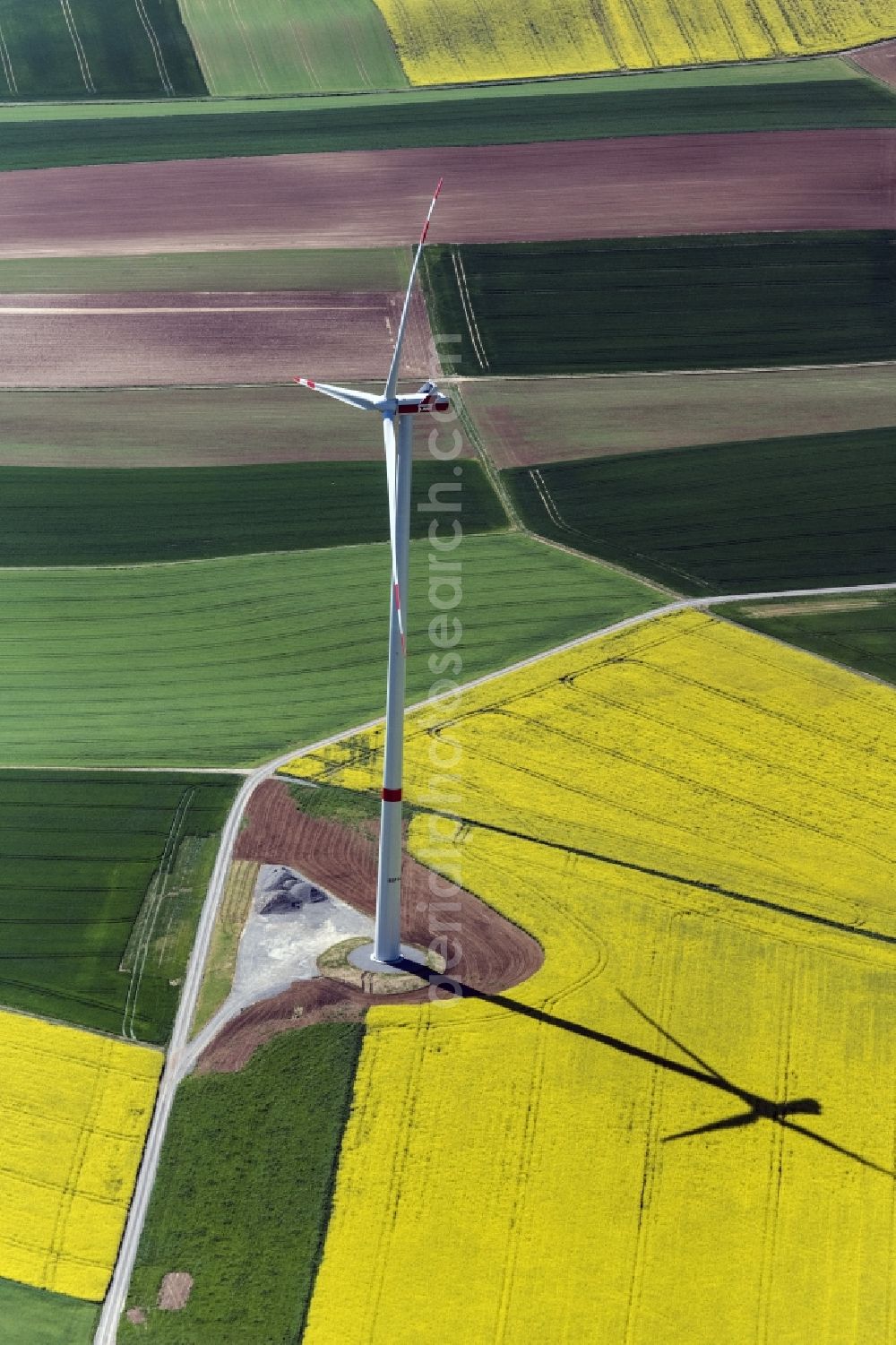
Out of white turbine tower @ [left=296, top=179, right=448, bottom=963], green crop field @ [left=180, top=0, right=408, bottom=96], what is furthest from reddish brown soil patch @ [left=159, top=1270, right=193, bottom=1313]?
green crop field @ [left=180, top=0, right=408, bottom=96]

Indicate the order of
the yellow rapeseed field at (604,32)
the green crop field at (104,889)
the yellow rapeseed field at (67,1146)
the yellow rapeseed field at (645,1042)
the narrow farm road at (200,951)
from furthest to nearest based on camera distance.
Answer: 1. the yellow rapeseed field at (604,32)
2. the green crop field at (104,889)
3. the yellow rapeseed field at (67,1146)
4. the narrow farm road at (200,951)
5. the yellow rapeseed field at (645,1042)

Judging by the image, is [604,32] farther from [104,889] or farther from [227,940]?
[227,940]

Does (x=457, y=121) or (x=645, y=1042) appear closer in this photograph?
(x=645, y=1042)

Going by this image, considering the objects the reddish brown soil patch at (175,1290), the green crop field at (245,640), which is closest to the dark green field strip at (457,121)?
the green crop field at (245,640)

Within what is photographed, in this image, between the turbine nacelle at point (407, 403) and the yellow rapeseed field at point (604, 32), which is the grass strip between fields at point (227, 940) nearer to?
the turbine nacelle at point (407, 403)

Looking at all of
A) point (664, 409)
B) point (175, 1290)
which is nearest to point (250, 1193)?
point (175, 1290)

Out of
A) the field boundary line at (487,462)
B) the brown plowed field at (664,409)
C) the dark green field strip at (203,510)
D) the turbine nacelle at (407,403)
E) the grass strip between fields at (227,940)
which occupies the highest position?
the brown plowed field at (664,409)
